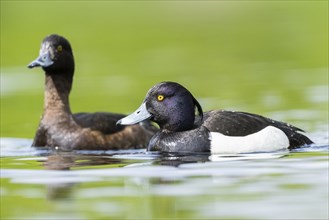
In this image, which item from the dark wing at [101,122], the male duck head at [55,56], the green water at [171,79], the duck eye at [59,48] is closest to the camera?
the green water at [171,79]

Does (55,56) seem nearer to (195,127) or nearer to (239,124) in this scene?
(195,127)

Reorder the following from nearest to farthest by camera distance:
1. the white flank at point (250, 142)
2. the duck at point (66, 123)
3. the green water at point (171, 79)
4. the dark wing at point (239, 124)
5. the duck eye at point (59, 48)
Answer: the green water at point (171, 79)
the white flank at point (250, 142)
the dark wing at point (239, 124)
the duck at point (66, 123)
the duck eye at point (59, 48)

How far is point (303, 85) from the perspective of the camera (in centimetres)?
2217

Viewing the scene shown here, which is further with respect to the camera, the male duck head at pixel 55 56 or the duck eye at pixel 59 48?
the duck eye at pixel 59 48

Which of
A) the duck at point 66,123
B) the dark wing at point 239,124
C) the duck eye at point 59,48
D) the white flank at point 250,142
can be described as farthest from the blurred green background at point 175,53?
the white flank at point 250,142

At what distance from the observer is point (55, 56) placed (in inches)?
709

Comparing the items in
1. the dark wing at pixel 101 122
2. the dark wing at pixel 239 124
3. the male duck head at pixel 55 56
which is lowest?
the dark wing at pixel 239 124

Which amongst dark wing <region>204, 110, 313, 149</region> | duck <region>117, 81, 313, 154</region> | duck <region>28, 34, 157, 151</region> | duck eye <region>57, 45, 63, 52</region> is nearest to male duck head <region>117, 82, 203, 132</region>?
duck <region>117, 81, 313, 154</region>

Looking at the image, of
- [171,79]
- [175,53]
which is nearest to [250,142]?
[171,79]

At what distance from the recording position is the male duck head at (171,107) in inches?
599

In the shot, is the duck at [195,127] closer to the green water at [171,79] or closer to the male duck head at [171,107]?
the male duck head at [171,107]

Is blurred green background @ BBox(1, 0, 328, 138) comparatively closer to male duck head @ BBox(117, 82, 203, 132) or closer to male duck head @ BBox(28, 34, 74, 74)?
male duck head @ BBox(28, 34, 74, 74)

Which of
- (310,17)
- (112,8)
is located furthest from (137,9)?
(310,17)

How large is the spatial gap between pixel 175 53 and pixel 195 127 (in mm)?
14224
